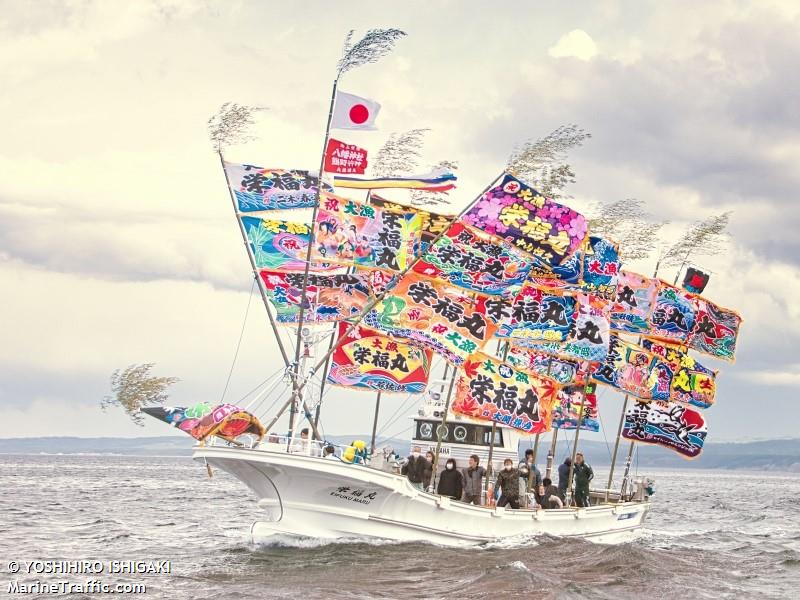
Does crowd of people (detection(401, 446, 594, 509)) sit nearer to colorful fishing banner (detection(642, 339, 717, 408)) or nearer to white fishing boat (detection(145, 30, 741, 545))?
white fishing boat (detection(145, 30, 741, 545))

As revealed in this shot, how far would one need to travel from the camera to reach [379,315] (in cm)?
3775

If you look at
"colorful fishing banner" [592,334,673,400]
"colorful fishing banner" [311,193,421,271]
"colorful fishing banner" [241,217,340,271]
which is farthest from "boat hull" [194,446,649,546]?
"colorful fishing banner" [592,334,673,400]

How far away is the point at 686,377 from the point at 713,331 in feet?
9.86

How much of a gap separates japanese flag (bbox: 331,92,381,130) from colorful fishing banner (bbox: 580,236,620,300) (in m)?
11.7

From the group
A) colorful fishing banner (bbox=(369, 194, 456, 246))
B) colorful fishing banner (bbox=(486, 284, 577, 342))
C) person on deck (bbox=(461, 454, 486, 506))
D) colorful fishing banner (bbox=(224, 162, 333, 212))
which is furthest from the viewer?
colorful fishing banner (bbox=(486, 284, 577, 342))

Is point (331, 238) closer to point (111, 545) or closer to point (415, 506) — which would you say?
point (415, 506)

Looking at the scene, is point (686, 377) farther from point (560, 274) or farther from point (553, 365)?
point (560, 274)

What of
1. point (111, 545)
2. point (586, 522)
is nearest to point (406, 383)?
point (586, 522)

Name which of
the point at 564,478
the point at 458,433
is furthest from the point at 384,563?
the point at 564,478

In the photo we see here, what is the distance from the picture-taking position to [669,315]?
48.0 m

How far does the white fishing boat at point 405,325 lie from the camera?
34219 millimetres

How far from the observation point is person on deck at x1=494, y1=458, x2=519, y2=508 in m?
38.0

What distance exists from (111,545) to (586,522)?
716 inches

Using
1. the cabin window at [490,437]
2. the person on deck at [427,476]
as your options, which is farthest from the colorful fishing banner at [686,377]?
the person on deck at [427,476]
